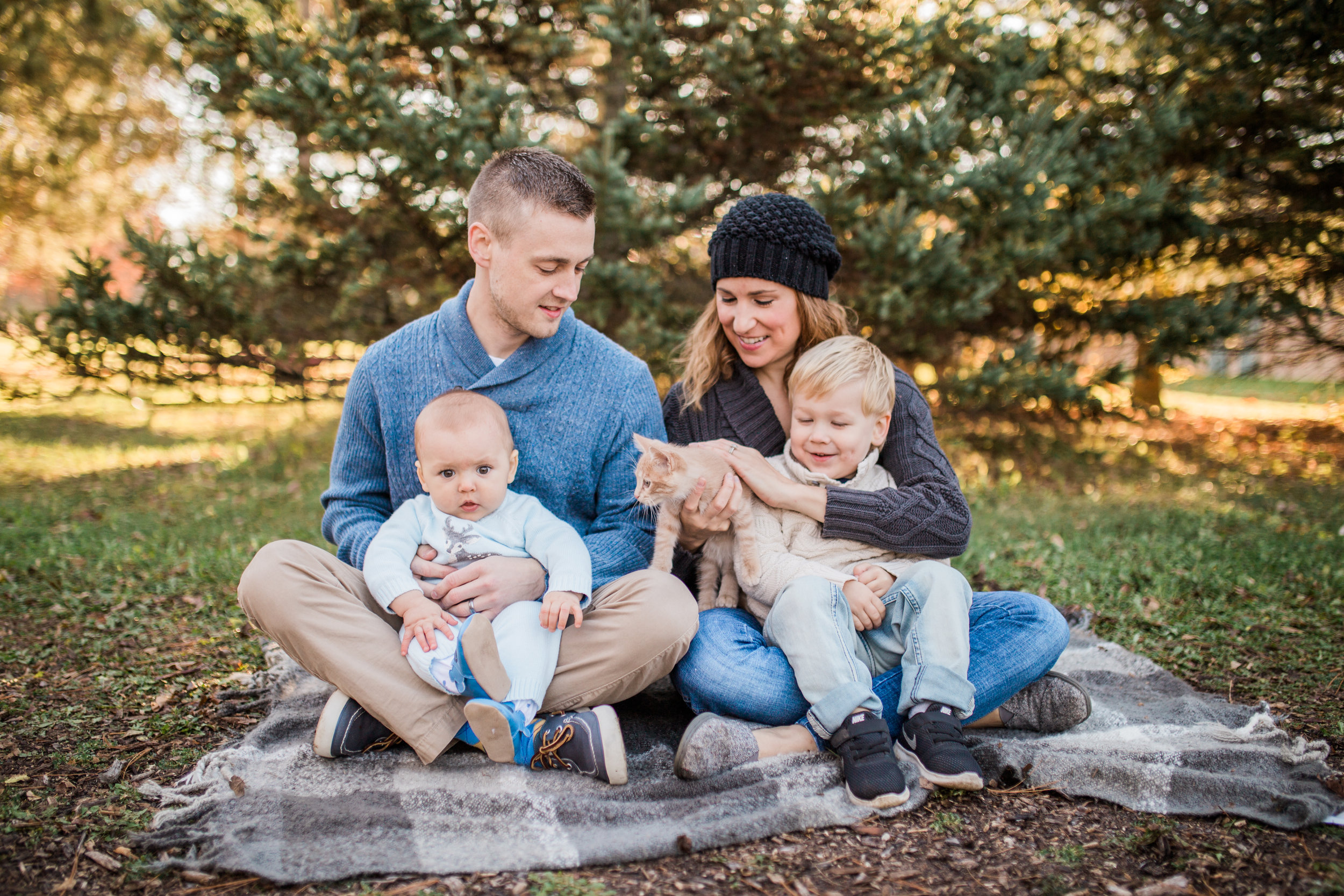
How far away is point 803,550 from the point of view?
9.41ft

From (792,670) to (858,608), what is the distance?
29cm

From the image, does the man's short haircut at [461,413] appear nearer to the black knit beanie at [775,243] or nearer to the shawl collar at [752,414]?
the shawl collar at [752,414]

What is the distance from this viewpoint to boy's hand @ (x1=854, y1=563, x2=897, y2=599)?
267 centimetres

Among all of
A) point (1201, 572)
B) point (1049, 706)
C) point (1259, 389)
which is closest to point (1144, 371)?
point (1201, 572)

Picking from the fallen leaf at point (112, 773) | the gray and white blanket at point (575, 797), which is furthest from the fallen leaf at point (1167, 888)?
the fallen leaf at point (112, 773)

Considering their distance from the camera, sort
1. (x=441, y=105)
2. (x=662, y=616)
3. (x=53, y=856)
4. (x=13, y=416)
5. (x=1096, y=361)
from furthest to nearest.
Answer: (x=13, y=416) → (x=1096, y=361) → (x=441, y=105) → (x=662, y=616) → (x=53, y=856)

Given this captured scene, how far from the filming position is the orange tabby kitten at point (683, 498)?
275 centimetres

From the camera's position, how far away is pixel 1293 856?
6.70ft

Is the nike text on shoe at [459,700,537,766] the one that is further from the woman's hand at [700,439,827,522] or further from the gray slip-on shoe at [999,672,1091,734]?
the gray slip-on shoe at [999,672,1091,734]

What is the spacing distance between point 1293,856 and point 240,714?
126 inches

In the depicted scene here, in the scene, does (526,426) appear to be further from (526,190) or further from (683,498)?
(526,190)

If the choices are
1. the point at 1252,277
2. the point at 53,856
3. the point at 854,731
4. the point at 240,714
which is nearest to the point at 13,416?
the point at 240,714

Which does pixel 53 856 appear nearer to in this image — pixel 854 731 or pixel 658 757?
pixel 658 757

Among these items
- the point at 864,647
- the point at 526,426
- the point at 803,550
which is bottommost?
the point at 864,647
